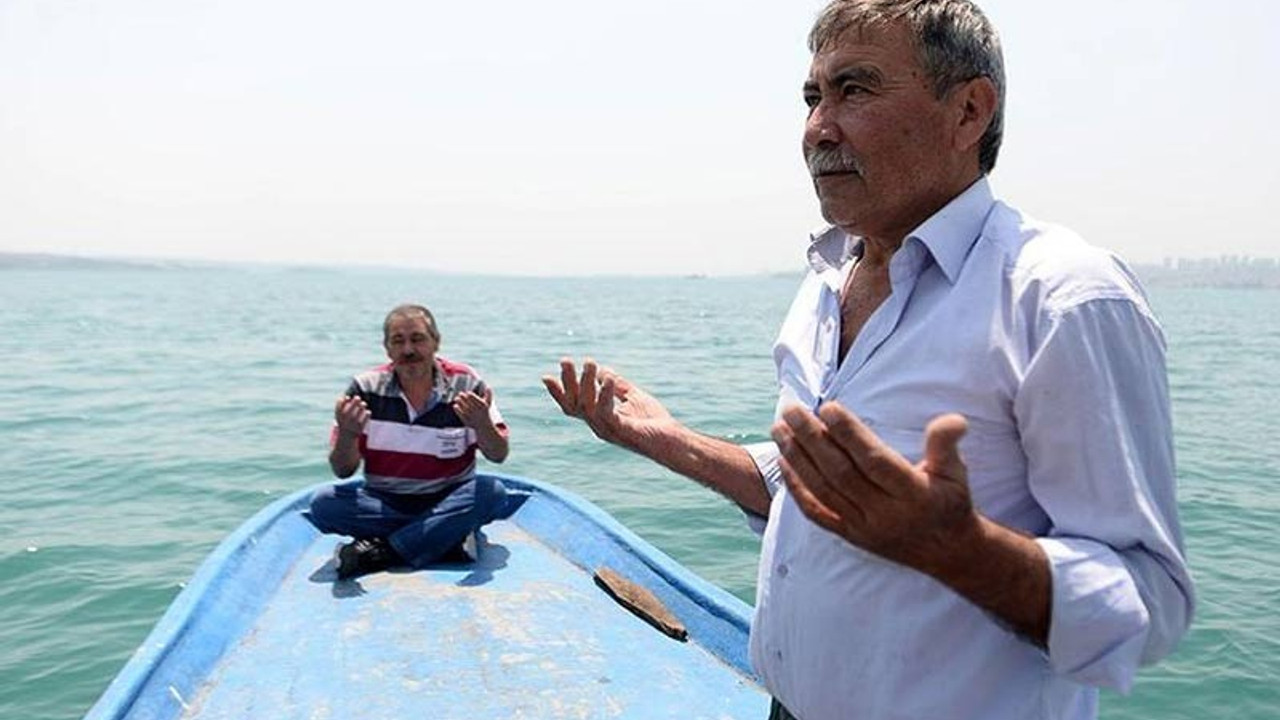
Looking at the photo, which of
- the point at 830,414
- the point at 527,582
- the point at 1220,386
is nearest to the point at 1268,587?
the point at 527,582

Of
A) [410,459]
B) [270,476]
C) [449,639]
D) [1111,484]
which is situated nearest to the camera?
[1111,484]

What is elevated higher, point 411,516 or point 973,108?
point 973,108

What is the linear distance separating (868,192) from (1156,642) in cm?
77

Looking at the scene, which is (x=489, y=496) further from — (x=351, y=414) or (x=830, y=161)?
(x=830, y=161)

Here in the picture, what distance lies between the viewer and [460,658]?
3910 millimetres

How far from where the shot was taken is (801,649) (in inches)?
60.6

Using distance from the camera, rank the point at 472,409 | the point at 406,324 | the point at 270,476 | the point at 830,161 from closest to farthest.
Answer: the point at 830,161 < the point at 472,409 < the point at 406,324 < the point at 270,476

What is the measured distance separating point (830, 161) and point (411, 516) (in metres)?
3.99

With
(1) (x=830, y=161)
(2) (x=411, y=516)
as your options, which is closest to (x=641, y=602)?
(2) (x=411, y=516)

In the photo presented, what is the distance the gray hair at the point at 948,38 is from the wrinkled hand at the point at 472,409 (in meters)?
3.61

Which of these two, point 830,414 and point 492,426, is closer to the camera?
point 830,414

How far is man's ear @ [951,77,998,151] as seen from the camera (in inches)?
60.1

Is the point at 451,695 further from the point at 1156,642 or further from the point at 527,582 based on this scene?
the point at 1156,642

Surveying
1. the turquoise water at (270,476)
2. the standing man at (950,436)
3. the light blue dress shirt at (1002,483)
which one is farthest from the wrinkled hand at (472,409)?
the light blue dress shirt at (1002,483)
